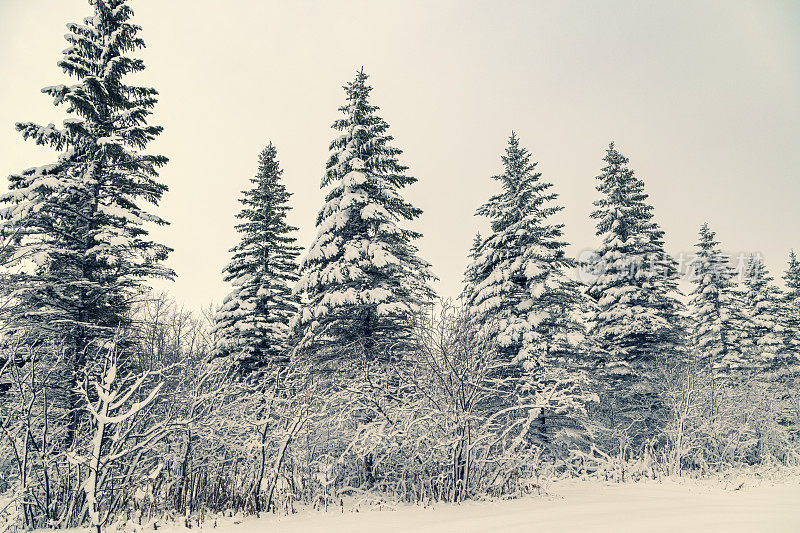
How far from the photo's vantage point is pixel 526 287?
60.5 ft

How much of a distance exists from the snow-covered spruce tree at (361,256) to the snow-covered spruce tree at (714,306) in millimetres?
19745

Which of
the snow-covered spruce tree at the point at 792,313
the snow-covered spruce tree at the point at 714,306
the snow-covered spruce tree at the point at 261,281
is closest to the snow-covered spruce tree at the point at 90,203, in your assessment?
the snow-covered spruce tree at the point at 261,281

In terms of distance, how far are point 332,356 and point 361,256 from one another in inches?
139

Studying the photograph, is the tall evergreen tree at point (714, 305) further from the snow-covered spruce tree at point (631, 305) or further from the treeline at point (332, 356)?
the snow-covered spruce tree at point (631, 305)

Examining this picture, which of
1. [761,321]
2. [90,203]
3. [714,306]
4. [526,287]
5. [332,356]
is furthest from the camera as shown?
[761,321]

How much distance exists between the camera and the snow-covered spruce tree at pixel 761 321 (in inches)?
1099

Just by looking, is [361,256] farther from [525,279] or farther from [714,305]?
[714,305]

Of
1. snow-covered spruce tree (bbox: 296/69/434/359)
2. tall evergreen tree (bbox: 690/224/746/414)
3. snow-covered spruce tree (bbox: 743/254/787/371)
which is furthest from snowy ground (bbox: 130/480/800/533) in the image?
snow-covered spruce tree (bbox: 743/254/787/371)

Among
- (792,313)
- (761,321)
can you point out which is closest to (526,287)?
(761,321)

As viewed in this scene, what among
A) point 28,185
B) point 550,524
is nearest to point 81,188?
point 28,185

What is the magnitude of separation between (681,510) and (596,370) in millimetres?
13151

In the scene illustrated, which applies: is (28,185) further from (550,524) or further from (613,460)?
(613,460)

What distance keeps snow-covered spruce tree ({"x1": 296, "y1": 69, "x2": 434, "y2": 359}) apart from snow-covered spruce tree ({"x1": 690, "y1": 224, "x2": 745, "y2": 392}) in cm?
1975

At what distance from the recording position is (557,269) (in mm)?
18219
